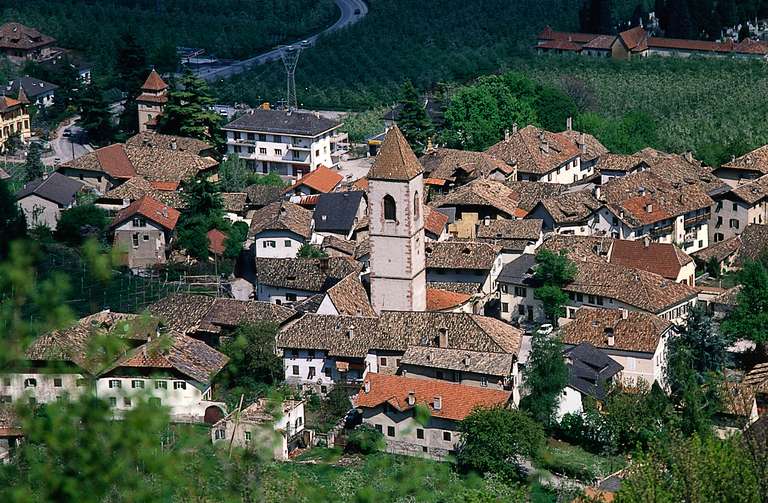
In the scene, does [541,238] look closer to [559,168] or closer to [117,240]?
[559,168]

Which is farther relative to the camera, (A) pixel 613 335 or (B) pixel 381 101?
(B) pixel 381 101

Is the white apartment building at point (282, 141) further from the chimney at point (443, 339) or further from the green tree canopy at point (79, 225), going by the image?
the chimney at point (443, 339)

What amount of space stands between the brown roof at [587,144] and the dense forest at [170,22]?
98.1 ft

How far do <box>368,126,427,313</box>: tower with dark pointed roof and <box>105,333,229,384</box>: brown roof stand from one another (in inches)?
225

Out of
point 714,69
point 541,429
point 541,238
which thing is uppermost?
point 714,69

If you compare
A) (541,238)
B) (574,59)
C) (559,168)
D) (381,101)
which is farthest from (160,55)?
(541,238)

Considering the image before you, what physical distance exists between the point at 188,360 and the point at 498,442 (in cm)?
1039

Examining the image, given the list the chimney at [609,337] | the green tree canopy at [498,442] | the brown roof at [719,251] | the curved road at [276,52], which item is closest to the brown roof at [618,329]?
the chimney at [609,337]

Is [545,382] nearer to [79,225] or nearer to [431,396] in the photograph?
[431,396]

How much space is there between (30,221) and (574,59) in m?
42.4

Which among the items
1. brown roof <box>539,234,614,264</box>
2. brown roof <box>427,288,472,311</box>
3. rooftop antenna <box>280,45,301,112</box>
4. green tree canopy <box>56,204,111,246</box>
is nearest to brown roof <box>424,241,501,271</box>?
brown roof <box>427,288,472,311</box>

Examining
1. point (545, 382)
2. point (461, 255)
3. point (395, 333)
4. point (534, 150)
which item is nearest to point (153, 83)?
point (534, 150)

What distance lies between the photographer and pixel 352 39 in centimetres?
9788

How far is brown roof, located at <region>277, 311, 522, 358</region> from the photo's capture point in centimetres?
4450
